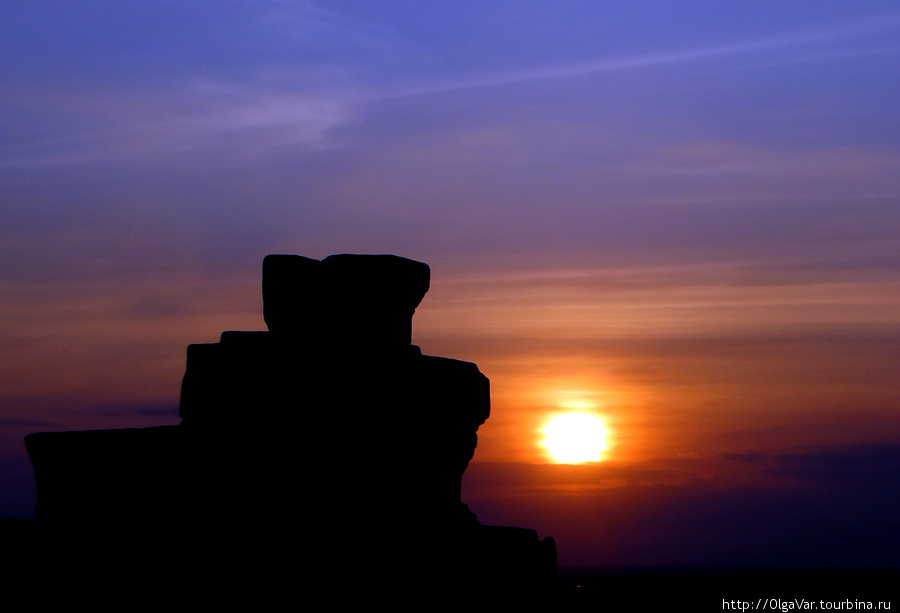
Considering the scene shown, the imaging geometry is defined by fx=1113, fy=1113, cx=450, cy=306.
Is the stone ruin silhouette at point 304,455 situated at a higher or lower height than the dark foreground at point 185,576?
higher

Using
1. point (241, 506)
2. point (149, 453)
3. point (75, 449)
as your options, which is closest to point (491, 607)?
point (241, 506)

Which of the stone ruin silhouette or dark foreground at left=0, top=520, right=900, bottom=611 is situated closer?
dark foreground at left=0, top=520, right=900, bottom=611

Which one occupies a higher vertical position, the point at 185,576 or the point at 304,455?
the point at 304,455

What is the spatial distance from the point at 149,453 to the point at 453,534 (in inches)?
234

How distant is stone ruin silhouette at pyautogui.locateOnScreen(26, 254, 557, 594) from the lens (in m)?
20.1

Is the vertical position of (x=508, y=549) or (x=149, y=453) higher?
(x=149, y=453)

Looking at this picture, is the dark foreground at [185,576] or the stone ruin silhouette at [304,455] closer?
the dark foreground at [185,576]

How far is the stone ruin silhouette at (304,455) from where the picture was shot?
65.8ft

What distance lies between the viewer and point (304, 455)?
2036cm

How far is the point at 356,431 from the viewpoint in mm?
20516

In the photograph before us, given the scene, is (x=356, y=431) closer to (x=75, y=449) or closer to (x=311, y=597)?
(x=311, y=597)

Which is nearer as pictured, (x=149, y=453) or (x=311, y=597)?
(x=311, y=597)

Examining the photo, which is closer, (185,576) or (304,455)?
(185,576)

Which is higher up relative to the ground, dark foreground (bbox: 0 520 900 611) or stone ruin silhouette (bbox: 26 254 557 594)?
stone ruin silhouette (bbox: 26 254 557 594)
